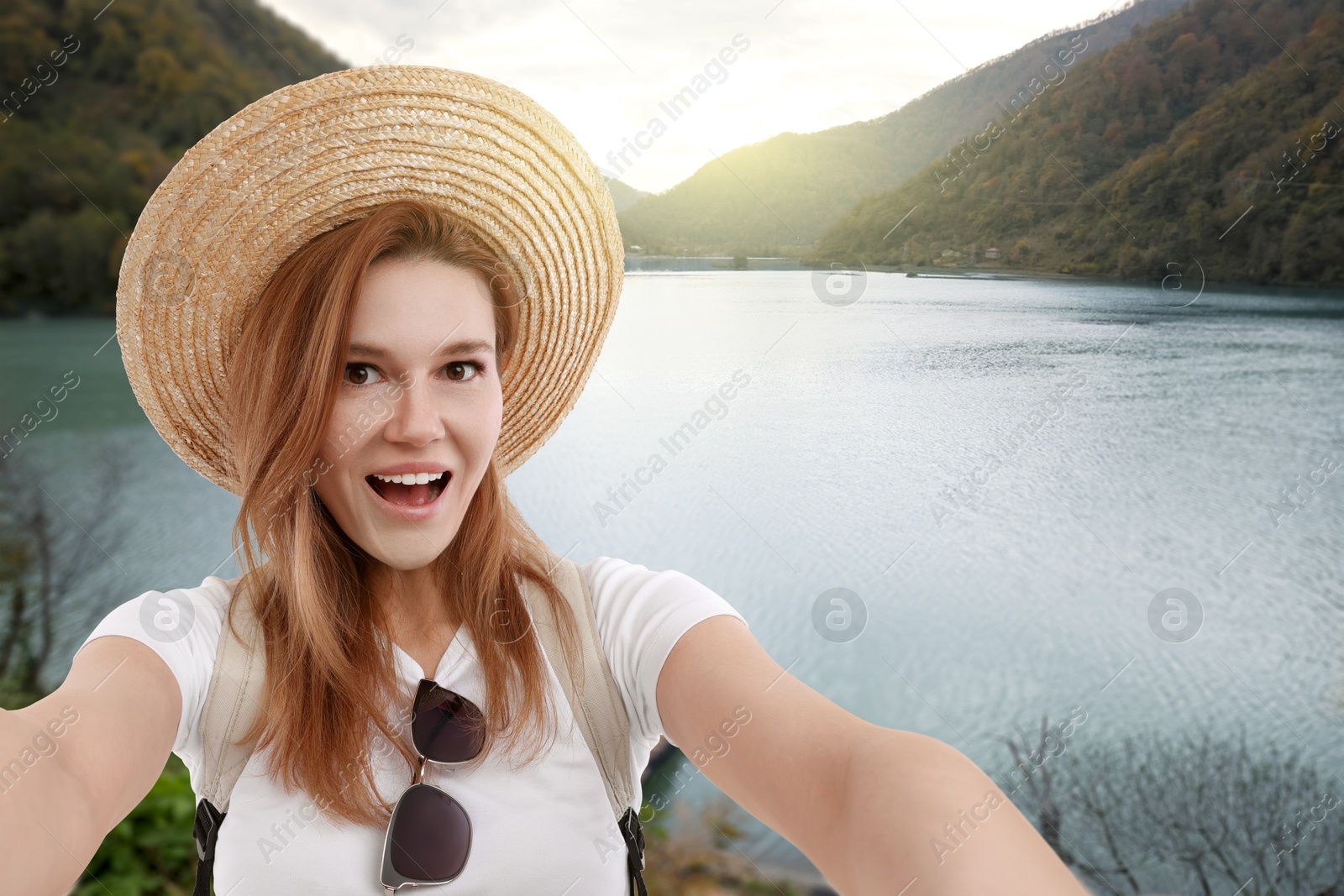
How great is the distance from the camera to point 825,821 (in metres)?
0.62

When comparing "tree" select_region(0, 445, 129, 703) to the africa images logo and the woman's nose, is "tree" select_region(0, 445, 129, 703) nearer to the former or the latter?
the africa images logo

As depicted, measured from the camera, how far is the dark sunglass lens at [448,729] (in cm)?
80

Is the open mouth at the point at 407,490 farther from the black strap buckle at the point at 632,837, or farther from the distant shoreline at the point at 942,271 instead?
the distant shoreline at the point at 942,271

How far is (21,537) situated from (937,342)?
14.3 feet

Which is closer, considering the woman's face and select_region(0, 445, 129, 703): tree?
the woman's face

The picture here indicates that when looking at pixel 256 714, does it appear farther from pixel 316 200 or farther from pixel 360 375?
pixel 316 200

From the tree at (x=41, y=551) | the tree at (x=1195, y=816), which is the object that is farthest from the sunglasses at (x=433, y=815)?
the tree at (x=41, y=551)

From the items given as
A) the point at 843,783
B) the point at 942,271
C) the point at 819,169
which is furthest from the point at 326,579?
the point at 942,271

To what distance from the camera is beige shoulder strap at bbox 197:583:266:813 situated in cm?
81

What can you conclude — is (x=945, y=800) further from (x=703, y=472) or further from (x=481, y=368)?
(x=703, y=472)

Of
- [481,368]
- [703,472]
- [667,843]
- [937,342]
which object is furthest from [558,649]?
[937,342]

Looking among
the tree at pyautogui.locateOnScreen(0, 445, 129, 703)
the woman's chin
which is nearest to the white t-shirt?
the woman's chin

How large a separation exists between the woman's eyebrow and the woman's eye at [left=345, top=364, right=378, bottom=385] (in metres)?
0.02

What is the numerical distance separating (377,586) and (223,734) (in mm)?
209
